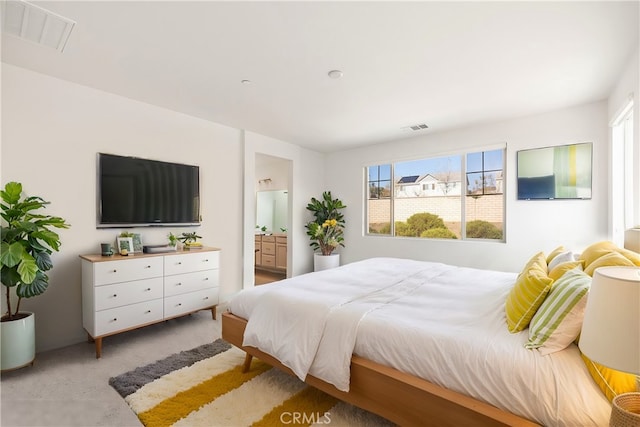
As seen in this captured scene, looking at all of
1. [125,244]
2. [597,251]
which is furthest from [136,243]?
[597,251]

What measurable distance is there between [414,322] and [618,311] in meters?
0.92

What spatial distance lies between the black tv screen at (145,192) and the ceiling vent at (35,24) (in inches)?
45.3

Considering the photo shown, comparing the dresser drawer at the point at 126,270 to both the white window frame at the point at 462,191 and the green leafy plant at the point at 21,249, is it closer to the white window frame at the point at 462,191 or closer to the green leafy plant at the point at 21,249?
A: the green leafy plant at the point at 21,249

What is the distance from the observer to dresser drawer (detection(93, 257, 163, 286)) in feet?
8.66

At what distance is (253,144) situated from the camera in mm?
4570

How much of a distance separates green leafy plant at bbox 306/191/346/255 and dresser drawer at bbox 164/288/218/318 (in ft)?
7.66

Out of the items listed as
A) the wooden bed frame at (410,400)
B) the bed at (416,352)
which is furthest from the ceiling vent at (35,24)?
the wooden bed frame at (410,400)

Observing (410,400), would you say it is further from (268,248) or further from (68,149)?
(268,248)

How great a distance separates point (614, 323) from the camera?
0.92m

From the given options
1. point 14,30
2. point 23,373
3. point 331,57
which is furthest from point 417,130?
point 23,373

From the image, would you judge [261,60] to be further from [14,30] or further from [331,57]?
[14,30]

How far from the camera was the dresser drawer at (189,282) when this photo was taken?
3127 millimetres

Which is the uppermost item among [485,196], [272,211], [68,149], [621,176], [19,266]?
[68,149]

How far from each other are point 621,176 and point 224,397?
14.3 feet
